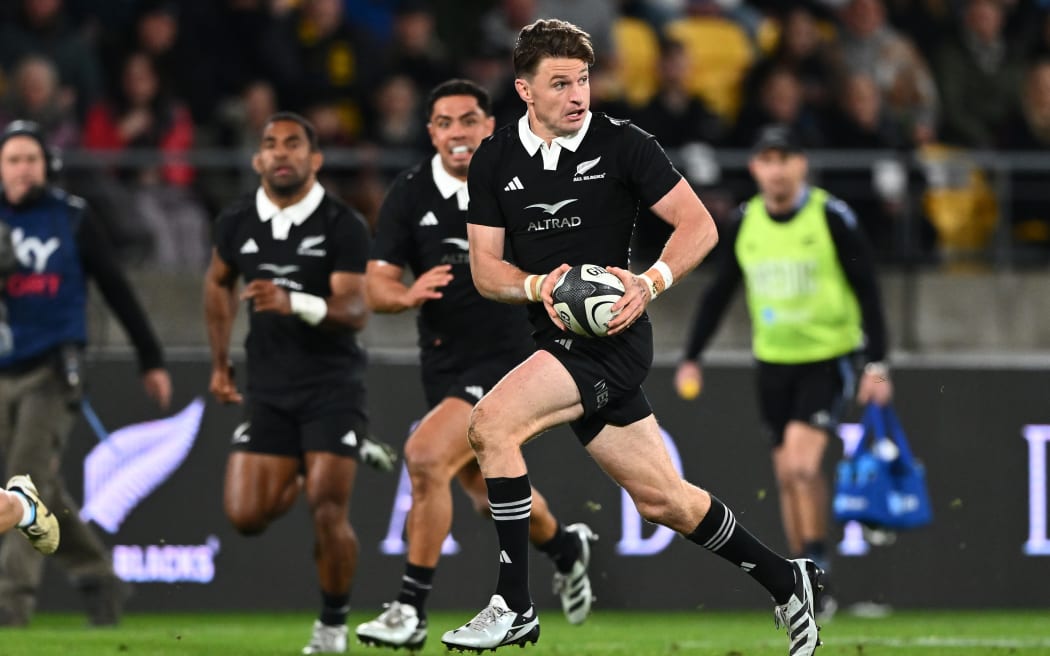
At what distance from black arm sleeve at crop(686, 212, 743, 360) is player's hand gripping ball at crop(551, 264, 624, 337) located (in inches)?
180

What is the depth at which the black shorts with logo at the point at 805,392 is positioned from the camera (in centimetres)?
1131

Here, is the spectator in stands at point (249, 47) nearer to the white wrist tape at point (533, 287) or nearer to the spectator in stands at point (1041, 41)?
the spectator in stands at point (1041, 41)

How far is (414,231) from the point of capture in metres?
9.13

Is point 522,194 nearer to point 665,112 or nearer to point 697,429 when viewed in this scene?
point 697,429

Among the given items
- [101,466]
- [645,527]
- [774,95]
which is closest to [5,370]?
[101,466]

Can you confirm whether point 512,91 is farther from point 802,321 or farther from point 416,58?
point 802,321

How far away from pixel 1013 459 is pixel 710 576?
6.86 ft

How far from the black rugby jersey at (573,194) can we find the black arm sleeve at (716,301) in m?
4.17

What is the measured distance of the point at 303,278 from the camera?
9.47m

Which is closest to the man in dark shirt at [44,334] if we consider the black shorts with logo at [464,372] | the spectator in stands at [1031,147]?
the black shorts with logo at [464,372]

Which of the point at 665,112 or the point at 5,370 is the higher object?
the point at 665,112

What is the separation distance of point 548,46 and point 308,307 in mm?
2364

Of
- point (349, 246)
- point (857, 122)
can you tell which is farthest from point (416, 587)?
point (857, 122)

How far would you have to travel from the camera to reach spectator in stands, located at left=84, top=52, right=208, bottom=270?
45.0ft
